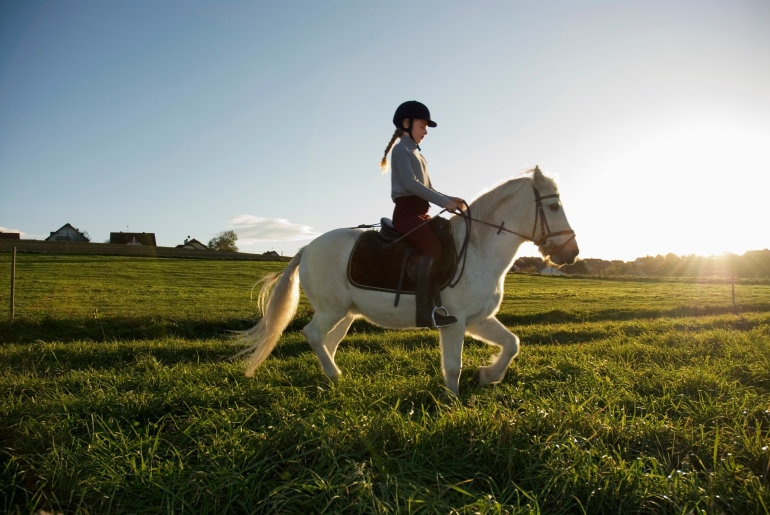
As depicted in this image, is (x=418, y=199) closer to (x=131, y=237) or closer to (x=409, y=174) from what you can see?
(x=409, y=174)

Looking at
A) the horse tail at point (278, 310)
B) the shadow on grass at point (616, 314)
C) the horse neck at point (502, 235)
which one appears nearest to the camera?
the horse neck at point (502, 235)

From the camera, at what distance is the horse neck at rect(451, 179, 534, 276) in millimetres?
5445

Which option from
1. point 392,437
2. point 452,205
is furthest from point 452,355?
point 392,437

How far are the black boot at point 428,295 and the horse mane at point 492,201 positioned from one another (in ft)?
2.36

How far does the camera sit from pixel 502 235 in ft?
18.1

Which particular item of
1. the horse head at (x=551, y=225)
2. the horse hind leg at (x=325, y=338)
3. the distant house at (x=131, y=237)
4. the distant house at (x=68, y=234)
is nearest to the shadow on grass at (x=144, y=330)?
the horse hind leg at (x=325, y=338)

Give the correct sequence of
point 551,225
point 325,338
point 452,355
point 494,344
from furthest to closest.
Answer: point 325,338 < point 494,344 < point 551,225 < point 452,355

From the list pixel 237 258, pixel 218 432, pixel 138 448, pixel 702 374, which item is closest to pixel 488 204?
pixel 702 374

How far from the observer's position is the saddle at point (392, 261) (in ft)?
17.6

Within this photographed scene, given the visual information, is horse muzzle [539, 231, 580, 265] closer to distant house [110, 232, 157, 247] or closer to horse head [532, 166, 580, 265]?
horse head [532, 166, 580, 265]

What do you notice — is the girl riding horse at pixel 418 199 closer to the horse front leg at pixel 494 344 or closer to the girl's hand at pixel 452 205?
the girl's hand at pixel 452 205

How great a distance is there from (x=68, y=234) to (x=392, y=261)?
10238cm

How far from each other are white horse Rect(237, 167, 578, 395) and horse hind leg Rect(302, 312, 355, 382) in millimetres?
12

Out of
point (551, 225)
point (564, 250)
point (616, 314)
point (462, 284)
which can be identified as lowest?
point (616, 314)
